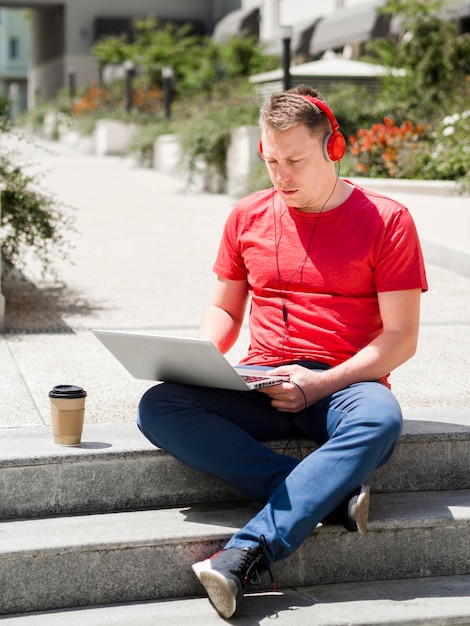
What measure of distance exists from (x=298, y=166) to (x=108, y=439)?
3.62 ft

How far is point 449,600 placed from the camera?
3541mm

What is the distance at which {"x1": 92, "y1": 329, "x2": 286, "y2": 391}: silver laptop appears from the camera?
3504 mm

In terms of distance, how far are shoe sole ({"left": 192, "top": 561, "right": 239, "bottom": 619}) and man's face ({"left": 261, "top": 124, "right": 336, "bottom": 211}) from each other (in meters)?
1.24

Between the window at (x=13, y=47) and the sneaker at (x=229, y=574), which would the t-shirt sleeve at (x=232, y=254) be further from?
the window at (x=13, y=47)

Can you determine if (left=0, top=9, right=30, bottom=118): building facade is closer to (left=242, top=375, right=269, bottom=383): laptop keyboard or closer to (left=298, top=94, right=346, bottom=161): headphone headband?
(left=298, top=94, right=346, bottom=161): headphone headband

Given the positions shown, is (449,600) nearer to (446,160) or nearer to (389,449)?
(389,449)

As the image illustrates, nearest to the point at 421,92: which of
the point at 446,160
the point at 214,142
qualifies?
the point at 214,142

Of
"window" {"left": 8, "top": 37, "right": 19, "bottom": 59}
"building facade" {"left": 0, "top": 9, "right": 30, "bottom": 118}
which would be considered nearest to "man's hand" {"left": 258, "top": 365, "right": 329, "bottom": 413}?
"building facade" {"left": 0, "top": 9, "right": 30, "bottom": 118}

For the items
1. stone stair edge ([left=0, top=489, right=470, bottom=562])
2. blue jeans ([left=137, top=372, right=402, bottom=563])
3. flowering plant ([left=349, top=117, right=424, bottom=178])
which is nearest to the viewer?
blue jeans ([left=137, top=372, right=402, bottom=563])

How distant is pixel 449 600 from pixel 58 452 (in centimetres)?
130

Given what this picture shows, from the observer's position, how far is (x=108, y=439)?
3959 mm

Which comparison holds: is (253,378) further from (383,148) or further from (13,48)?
(13,48)

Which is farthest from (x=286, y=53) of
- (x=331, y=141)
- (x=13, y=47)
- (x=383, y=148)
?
(x=13, y=47)

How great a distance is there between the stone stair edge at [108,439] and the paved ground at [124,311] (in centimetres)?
28
